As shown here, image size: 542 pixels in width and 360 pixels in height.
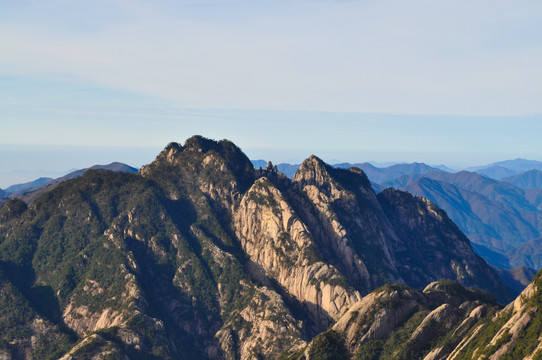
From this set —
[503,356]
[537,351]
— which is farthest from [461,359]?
[537,351]

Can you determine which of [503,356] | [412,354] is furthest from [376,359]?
[503,356]

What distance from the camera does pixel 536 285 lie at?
164 metres

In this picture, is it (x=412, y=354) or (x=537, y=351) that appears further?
(x=412, y=354)

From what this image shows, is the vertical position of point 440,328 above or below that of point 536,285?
below

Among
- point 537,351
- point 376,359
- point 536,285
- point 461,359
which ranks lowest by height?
point 376,359

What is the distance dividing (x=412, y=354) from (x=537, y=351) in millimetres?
51602

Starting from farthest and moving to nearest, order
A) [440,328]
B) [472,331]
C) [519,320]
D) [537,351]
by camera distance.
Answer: [440,328] → [472,331] → [519,320] → [537,351]

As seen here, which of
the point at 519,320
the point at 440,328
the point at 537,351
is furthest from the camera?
the point at 440,328

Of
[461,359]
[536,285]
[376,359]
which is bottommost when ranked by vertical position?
[376,359]

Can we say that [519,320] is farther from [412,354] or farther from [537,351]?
[412,354]

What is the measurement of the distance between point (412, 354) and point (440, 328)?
13.7 meters

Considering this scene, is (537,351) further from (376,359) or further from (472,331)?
(376,359)

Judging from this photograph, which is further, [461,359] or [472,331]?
[472,331]

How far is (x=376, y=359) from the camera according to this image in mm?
199500
